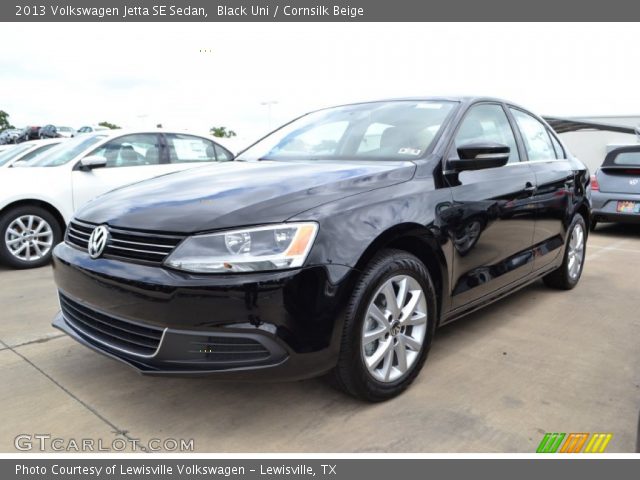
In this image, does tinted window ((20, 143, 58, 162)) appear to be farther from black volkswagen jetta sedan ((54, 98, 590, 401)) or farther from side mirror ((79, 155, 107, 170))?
black volkswagen jetta sedan ((54, 98, 590, 401))

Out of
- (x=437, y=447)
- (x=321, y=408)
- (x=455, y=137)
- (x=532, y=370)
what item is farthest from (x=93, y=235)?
(x=532, y=370)

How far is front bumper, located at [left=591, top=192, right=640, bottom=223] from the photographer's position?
24.8ft

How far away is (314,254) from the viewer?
2162 millimetres

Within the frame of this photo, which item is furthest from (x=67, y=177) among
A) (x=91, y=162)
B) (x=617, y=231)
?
(x=617, y=231)

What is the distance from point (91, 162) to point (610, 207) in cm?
687

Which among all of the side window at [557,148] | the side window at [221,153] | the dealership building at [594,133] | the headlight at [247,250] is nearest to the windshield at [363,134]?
the headlight at [247,250]

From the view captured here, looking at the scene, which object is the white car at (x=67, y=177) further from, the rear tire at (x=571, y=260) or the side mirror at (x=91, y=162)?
the rear tire at (x=571, y=260)

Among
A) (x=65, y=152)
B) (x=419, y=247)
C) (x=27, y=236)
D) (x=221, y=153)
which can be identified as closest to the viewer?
(x=419, y=247)

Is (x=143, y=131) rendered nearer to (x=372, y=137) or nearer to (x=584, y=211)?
(x=372, y=137)

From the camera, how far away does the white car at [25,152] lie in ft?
20.5

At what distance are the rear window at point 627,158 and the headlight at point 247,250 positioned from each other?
7303 millimetres

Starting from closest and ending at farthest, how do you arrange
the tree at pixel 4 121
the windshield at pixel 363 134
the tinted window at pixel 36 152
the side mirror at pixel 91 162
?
the windshield at pixel 363 134 < the side mirror at pixel 91 162 < the tinted window at pixel 36 152 < the tree at pixel 4 121

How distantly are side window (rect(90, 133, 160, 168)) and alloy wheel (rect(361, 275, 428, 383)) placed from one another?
4669mm

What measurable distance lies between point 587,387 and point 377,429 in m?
1.22
